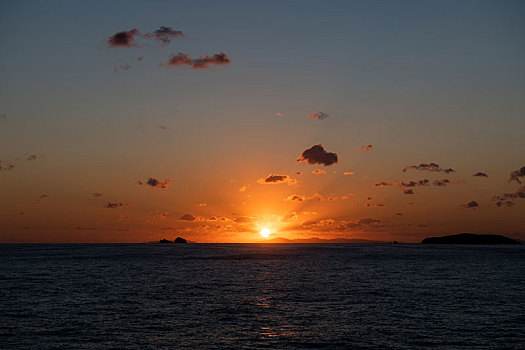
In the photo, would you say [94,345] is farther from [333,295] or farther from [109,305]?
[333,295]

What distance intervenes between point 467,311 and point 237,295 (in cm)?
2541

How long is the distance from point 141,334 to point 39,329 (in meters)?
8.44

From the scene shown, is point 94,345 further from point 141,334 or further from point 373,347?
point 373,347

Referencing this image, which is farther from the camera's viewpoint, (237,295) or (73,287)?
(73,287)

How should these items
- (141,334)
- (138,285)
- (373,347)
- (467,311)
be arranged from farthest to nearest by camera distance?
(138,285) → (467,311) → (141,334) → (373,347)

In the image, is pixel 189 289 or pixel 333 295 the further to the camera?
pixel 189 289

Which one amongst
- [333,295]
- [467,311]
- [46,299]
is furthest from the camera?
[333,295]

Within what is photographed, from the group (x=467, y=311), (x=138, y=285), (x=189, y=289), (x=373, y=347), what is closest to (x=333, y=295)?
(x=467, y=311)

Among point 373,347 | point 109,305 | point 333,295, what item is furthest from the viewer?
point 333,295

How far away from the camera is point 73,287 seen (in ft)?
202

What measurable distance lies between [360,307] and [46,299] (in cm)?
3404

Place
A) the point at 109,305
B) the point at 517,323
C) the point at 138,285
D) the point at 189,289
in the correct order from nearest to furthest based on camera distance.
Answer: the point at 517,323 → the point at 109,305 → the point at 189,289 → the point at 138,285

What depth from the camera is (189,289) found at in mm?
60688

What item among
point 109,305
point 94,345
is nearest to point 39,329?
point 94,345
